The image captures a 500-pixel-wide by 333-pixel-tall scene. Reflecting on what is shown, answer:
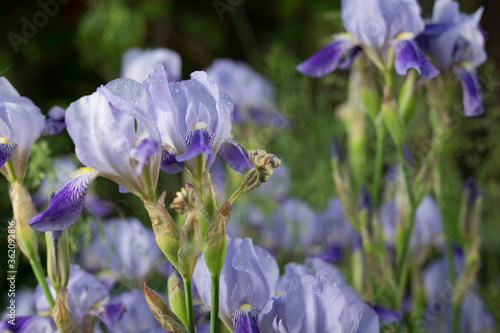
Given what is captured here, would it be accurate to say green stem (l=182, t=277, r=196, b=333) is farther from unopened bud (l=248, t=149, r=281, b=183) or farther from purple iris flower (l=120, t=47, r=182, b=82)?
purple iris flower (l=120, t=47, r=182, b=82)

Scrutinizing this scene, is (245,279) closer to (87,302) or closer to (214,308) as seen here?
(214,308)

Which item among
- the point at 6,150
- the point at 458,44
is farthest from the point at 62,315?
the point at 458,44

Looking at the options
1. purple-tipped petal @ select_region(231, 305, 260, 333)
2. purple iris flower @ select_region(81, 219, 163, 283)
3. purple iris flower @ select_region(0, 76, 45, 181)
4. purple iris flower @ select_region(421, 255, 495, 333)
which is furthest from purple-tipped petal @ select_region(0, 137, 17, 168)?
purple iris flower @ select_region(421, 255, 495, 333)

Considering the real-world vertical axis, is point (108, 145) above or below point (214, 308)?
above

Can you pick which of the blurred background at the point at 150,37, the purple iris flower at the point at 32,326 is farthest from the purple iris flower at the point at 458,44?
the blurred background at the point at 150,37

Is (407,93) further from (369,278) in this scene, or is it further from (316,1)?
(316,1)

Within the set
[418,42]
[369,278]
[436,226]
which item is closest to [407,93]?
[418,42]

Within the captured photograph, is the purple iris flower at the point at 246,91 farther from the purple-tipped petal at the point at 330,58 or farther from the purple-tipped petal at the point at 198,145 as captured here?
the purple-tipped petal at the point at 198,145
